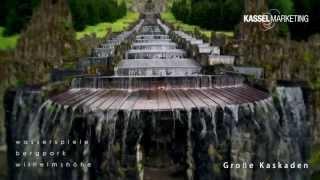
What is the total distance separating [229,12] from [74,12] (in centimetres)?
875

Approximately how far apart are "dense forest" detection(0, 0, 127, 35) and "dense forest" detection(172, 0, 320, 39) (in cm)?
608

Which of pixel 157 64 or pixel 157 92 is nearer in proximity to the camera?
pixel 157 92

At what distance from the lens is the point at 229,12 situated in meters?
35.9

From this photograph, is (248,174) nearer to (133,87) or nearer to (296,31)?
(133,87)

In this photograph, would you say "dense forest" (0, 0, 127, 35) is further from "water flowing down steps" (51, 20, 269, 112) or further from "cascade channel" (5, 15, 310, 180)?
"water flowing down steps" (51, 20, 269, 112)

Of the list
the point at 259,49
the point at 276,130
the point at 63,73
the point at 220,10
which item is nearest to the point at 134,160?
the point at 276,130

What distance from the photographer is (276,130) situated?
18.7 metres

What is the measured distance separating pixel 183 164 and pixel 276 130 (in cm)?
373

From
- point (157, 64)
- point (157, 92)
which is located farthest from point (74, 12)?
point (157, 92)

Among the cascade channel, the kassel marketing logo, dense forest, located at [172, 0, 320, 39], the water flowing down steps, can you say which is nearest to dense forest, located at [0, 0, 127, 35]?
dense forest, located at [172, 0, 320, 39]

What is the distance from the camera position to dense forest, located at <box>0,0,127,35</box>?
29.0 meters

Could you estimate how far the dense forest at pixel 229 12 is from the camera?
24.0 metres

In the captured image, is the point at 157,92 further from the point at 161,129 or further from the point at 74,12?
the point at 74,12

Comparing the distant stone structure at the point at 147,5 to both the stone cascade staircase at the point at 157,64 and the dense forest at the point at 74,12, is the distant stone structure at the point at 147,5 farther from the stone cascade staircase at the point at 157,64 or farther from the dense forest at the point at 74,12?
the stone cascade staircase at the point at 157,64
